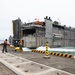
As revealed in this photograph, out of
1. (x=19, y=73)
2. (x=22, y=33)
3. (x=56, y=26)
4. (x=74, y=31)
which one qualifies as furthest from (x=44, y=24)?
(x=19, y=73)

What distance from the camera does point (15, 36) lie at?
57469mm

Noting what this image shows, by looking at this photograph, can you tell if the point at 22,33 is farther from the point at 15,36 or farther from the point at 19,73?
the point at 19,73

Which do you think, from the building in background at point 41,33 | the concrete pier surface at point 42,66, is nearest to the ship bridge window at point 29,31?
the building in background at point 41,33

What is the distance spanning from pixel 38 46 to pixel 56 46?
11.2 meters

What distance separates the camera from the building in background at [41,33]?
5531 centimetres

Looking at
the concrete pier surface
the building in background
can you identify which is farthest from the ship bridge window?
the concrete pier surface

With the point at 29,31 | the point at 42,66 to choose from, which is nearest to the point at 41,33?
the point at 29,31

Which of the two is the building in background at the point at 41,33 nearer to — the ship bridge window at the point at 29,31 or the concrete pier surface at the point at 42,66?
the ship bridge window at the point at 29,31

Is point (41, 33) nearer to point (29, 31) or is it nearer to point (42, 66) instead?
point (29, 31)

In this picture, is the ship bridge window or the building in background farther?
the ship bridge window

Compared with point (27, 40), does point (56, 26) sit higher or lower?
higher

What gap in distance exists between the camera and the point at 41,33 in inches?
2335

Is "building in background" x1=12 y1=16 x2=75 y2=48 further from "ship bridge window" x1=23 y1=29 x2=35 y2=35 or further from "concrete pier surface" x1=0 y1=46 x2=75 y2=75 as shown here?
"concrete pier surface" x1=0 y1=46 x2=75 y2=75

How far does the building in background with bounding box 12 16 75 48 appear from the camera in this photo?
55.3 m
